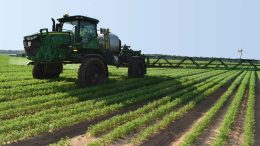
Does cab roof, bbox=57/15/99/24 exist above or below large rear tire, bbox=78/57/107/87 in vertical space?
above

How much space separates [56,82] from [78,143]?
8.60 meters

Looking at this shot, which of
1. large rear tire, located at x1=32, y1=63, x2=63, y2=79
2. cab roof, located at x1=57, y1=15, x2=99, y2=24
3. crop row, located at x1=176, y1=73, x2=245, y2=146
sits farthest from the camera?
large rear tire, located at x1=32, y1=63, x2=63, y2=79

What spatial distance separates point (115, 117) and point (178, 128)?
1.79m

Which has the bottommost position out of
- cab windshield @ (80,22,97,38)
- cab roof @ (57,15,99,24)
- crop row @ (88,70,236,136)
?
crop row @ (88,70,236,136)

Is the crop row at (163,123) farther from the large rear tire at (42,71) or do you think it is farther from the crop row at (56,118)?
the large rear tire at (42,71)

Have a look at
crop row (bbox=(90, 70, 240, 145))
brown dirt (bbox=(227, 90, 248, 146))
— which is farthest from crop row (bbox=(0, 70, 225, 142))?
brown dirt (bbox=(227, 90, 248, 146))

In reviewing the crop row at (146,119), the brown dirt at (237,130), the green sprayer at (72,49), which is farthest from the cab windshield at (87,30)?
the brown dirt at (237,130)

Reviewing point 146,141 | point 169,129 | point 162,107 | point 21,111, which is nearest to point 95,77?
point 162,107

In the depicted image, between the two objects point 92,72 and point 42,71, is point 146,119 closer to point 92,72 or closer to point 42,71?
point 92,72

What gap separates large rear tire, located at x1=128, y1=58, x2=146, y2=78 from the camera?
830 inches

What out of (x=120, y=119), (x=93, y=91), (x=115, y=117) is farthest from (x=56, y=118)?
(x=93, y=91)

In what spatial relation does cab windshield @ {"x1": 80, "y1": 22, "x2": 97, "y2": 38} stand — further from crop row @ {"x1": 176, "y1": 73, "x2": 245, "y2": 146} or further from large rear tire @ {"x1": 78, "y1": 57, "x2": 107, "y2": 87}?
crop row @ {"x1": 176, "y1": 73, "x2": 245, "y2": 146}

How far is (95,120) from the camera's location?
10.5 m

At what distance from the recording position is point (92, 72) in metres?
15.8
